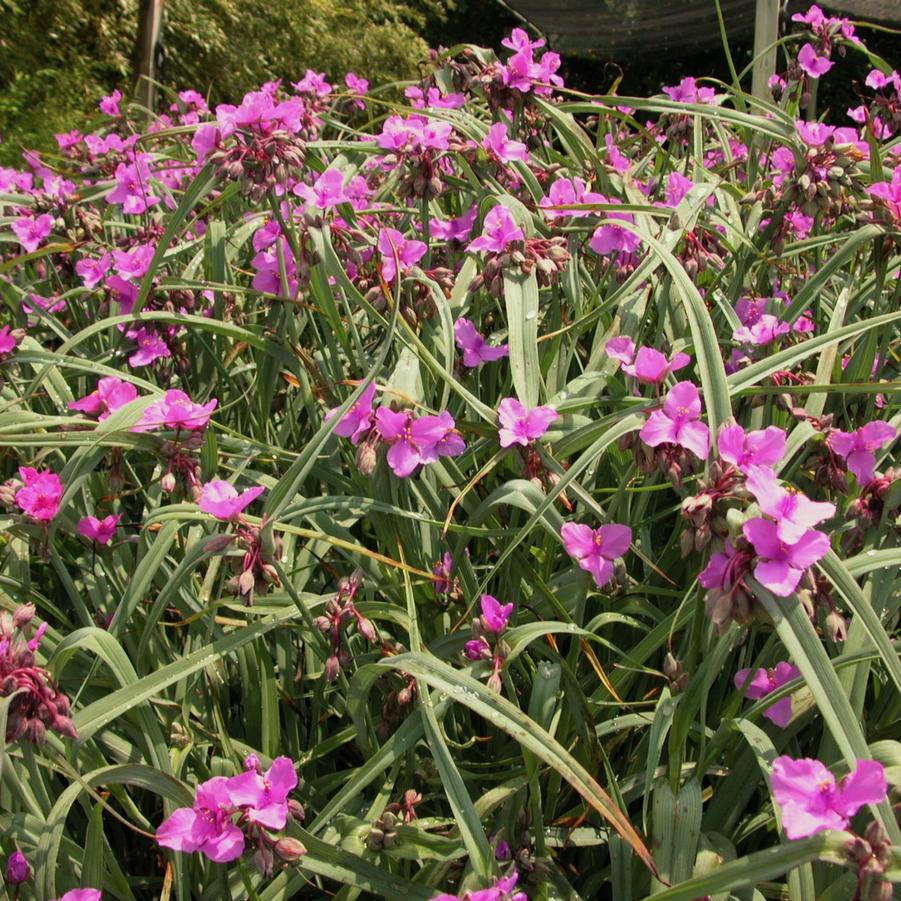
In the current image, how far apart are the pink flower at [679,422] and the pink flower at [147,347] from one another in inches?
32.7

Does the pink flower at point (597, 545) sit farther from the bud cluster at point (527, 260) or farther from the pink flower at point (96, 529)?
the pink flower at point (96, 529)

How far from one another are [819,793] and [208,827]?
1.64 feet

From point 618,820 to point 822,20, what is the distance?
5.92ft

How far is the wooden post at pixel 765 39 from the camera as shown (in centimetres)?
219

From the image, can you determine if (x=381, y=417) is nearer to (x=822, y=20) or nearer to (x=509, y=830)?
(x=509, y=830)

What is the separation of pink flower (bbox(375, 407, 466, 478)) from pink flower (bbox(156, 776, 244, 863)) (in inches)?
14.1

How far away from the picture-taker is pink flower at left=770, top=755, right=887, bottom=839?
65cm

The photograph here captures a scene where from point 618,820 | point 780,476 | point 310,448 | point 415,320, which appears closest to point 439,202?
point 415,320

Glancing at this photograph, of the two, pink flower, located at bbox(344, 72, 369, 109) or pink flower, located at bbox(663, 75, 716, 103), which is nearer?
pink flower, located at bbox(663, 75, 716, 103)

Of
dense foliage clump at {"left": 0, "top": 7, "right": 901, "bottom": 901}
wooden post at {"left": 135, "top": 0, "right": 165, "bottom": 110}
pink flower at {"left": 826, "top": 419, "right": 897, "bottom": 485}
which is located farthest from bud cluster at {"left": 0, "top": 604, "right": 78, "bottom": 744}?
wooden post at {"left": 135, "top": 0, "right": 165, "bottom": 110}

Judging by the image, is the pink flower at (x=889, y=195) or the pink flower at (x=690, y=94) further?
the pink flower at (x=690, y=94)

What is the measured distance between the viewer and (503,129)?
4.66 feet

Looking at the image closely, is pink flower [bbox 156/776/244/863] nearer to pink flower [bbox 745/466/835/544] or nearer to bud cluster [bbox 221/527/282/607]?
bud cluster [bbox 221/527/282/607]

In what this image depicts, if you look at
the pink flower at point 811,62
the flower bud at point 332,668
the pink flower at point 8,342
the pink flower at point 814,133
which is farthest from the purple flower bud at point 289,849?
the pink flower at point 811,62
